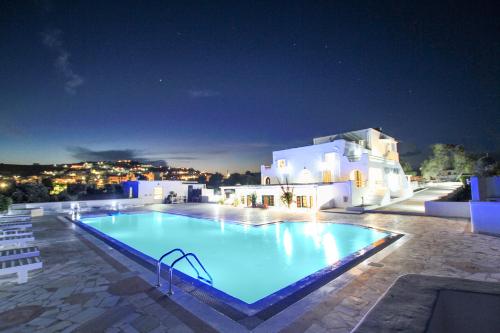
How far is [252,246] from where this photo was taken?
10094 millimetres

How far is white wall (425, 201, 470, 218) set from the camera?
12445mm

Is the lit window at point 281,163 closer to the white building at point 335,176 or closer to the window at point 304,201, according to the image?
the white building at point 335,176

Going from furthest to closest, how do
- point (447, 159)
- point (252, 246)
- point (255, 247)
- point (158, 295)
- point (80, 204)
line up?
1. point (447, 159)
2. point (80, 204)
3. point (252, 246)
4. point (255, 247)
5. point (158, 295)

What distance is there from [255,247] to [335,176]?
1641cm

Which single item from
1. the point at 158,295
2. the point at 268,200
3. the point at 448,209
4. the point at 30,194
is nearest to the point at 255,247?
the point at 158,295

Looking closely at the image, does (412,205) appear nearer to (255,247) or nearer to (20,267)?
(255,247)

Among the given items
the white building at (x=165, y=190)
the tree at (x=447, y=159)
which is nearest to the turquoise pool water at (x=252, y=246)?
the white building at (x=165, y=190)

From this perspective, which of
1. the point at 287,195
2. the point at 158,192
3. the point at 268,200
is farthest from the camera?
the point at 158,192

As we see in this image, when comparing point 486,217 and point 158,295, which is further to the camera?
point 486,217

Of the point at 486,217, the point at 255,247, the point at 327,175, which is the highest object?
the point at 327,175

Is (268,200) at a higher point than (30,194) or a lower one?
lower

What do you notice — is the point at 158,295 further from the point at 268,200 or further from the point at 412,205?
the point at 412,205

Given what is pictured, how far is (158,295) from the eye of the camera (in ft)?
14.0

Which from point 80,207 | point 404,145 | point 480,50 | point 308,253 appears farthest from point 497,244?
point 404,145
